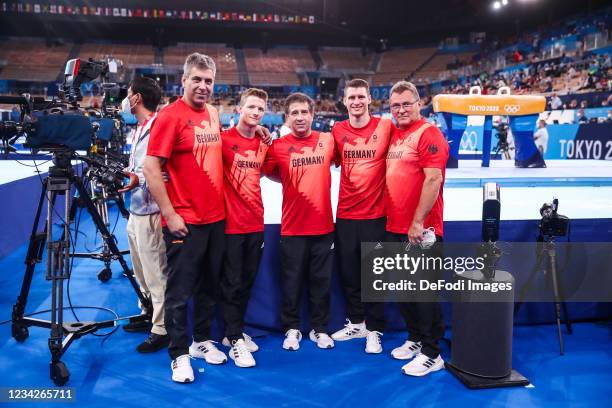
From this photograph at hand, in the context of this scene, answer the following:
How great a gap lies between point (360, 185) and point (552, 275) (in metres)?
1.40

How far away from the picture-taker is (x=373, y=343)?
9.41ft

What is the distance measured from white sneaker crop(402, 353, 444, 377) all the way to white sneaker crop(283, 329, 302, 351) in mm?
684

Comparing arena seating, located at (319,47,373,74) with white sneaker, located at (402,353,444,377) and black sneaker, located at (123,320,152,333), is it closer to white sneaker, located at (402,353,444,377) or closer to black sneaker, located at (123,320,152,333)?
black sneaker, located at (123,320,152,333)

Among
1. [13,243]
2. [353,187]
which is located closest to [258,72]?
[13,243]

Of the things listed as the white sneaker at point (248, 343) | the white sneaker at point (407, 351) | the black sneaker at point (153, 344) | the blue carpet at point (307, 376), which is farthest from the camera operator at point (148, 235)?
the white sneaker at point (407, 351)

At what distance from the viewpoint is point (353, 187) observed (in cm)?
284

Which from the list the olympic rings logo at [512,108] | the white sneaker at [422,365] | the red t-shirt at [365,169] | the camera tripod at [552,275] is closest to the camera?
the white sneaker at [422,365]

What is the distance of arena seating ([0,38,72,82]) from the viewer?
1059 inches

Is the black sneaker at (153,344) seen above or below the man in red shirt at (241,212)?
below

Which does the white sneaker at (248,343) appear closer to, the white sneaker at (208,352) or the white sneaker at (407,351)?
the white sneaker at (208,352)

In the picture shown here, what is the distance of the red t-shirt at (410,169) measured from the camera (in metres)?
2.52

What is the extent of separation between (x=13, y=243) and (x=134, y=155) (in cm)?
277

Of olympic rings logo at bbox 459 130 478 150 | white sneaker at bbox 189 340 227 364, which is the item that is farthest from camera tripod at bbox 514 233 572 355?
olympic rings logo at bbox 459 130 478 150

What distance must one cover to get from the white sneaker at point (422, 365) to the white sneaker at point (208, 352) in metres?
1.05
